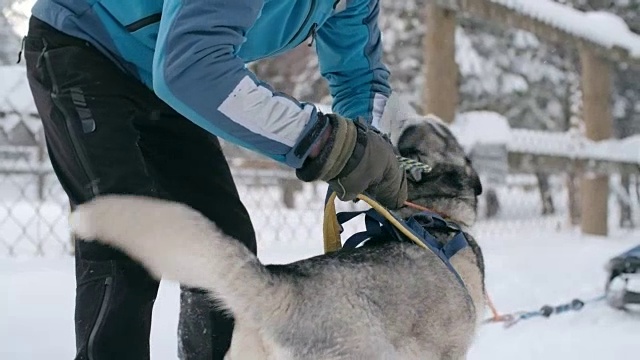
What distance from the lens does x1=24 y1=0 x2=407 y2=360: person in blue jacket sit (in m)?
1.33

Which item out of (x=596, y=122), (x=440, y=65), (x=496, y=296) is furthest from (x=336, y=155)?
(x=596, y=122)

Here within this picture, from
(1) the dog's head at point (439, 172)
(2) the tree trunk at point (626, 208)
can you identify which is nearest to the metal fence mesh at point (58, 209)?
(2) the tree trunk at point (626, 208)

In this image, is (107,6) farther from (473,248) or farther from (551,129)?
(551,129)

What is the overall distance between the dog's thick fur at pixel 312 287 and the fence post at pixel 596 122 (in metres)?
4.43

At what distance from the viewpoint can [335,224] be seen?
209cm

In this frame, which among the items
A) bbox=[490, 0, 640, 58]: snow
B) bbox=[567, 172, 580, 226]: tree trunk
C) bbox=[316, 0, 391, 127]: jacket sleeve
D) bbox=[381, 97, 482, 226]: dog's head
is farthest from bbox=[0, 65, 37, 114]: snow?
bbox=[567, 172, 580, 226]: tree trunk

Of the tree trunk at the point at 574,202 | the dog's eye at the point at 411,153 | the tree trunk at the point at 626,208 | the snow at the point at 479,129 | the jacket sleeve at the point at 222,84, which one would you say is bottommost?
the tree trunk at the point at 626,208

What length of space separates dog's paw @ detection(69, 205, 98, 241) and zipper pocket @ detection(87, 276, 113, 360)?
170mm

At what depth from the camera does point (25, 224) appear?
13.1 ft

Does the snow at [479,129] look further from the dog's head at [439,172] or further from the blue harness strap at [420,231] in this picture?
the blue harness strap at [420,231]

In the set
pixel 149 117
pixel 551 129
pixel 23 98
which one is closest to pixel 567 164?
pixel 23 98

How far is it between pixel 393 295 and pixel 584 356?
1685 millimetres

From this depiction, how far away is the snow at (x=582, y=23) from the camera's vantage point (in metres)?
5.17

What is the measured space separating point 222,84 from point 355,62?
3.16 feet
